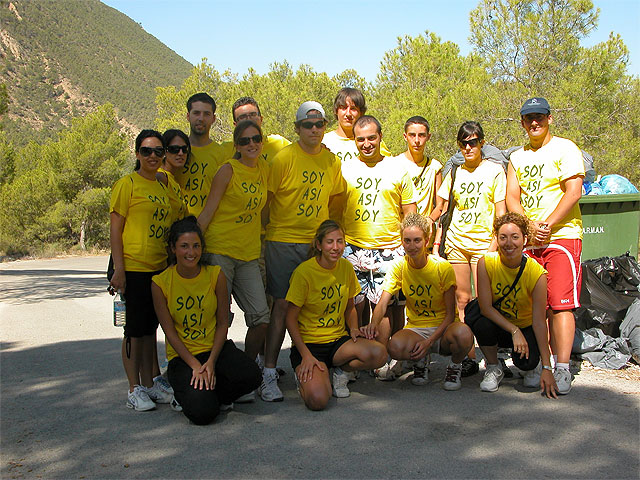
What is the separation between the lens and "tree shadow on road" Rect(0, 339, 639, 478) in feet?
11.0

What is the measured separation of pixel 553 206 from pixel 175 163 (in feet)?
10.1

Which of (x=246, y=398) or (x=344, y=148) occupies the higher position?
(x=344, y=148)

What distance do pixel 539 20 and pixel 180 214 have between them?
15897mm

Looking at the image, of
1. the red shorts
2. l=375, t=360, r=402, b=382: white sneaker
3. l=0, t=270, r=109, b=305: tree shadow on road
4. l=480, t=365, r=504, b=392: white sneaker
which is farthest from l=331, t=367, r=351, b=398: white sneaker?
l=0, t=270, r=109, b=305: tree shadow on road

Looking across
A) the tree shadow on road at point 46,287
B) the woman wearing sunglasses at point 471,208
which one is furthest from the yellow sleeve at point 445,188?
the tree shadow on road at point 46,287

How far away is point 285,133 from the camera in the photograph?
74.7 ft

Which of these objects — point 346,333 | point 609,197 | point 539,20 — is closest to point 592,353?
point 609,197

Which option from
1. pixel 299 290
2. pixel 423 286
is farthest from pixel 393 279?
pixel 299 290

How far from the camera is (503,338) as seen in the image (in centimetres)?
483

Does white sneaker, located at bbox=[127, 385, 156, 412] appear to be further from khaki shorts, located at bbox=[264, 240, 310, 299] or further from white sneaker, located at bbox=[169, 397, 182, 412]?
khaki shorts, located at bbox=[264, 240, 310, 299]

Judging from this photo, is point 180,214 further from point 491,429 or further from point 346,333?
point 491,429

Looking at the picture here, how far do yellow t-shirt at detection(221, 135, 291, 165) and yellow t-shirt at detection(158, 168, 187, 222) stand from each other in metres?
0.59

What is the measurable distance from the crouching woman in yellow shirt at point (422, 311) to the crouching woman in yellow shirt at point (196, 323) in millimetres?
1130

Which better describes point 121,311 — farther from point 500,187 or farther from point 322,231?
point 500,187
